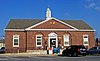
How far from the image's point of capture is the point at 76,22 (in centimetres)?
Result: 6138

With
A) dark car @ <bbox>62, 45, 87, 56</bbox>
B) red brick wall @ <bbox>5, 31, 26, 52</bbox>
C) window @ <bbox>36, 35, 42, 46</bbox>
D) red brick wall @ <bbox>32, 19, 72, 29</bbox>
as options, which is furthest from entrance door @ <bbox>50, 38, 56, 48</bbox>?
dark car @ <bbox>62, 45, 87, 56</bbox>

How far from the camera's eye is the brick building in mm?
54375

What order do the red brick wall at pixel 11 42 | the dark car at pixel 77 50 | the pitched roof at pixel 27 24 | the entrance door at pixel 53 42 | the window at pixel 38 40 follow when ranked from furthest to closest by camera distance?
the pitched roof at pixel 27 24 < the entrance door at pixel 53 42 < the window at pixel 38 40 < the red brick wall at pixel 11 42 < the dark car at pixel 77 50

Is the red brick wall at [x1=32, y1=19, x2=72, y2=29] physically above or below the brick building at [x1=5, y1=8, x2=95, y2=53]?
above

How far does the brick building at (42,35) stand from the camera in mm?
54375

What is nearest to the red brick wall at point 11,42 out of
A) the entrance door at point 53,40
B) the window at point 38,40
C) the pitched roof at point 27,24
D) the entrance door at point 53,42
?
the pitched roof at point 27,24

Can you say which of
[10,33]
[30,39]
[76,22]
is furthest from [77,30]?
[10,33]

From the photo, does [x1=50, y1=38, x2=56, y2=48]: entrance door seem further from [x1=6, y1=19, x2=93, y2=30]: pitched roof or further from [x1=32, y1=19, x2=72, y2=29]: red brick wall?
[x1=6, y1=19, x2=93, y2=30]: pitched roof

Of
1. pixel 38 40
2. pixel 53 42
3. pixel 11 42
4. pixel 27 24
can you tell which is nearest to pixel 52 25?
pixel 53 42

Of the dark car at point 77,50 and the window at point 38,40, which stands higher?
the window at point 38,40

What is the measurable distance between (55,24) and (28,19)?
8.74m

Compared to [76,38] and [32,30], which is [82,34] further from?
[32,30]

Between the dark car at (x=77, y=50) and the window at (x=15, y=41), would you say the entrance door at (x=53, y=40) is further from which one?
the dark car at (x=77, y=50)

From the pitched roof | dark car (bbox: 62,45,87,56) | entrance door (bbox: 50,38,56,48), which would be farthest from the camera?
the pitched roof
